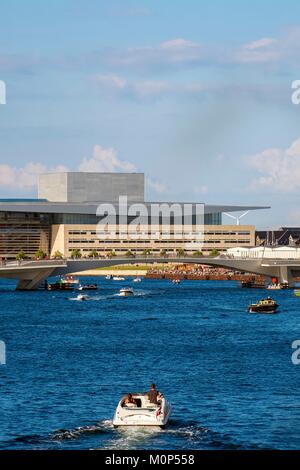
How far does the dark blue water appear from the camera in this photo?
39812 mm

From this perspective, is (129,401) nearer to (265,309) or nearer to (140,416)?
(140,416)

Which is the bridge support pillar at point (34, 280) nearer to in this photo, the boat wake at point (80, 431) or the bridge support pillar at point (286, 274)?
the bridge support pillar at point (286, 274)

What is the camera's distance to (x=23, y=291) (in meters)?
143

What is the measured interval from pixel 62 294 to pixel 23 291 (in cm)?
778

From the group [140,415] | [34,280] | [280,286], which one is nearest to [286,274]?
[280,286]

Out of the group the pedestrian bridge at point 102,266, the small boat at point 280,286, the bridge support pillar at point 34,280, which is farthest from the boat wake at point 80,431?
the small boat at point 280,286

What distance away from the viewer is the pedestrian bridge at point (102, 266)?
13650cm

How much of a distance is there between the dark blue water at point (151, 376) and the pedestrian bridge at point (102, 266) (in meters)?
35.5

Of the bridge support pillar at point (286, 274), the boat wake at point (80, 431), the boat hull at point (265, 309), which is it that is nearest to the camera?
the boat wake at point (80, 431)

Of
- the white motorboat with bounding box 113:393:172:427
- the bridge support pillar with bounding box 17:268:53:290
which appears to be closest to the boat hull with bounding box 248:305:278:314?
the bridge support pillar with bounding box 17:268:53:290

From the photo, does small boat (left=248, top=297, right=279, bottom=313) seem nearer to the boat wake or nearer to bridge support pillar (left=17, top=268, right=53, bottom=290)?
bridge support pillar (left=17, top=268, right=53, bottom=290)
